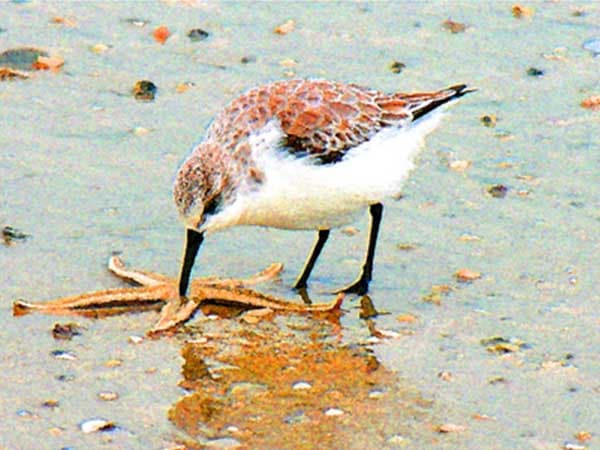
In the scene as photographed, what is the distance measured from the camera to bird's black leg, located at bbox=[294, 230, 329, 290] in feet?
27.4

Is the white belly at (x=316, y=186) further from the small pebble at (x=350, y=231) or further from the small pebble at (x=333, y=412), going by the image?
the small pebble at (x=333, y=412)

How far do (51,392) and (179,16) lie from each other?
5545mm

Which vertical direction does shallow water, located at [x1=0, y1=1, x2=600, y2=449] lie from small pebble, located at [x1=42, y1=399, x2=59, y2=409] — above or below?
above

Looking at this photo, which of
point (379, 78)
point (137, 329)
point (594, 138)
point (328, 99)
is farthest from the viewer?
point (379, 78)

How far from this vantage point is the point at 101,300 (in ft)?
25.6

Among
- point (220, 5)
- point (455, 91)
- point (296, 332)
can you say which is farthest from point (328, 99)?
point (220, 5)

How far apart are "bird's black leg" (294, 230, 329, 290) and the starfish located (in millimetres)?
294

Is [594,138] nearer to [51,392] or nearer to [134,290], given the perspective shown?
[134,290]

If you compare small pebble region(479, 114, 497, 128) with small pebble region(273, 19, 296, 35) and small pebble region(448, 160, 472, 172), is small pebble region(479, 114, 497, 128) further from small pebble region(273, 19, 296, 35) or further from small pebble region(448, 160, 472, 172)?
small pebble region(273, 19, 296, 35)

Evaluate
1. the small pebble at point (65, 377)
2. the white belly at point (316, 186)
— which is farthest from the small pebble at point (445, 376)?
the small pebble at point (65, 377)

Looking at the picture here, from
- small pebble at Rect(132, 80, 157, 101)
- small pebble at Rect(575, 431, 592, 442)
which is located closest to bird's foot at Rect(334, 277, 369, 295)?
small pebble at Rect(575, 431, 592, 442)

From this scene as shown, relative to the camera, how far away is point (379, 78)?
36.2ft

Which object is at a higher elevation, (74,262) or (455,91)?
(455,91)

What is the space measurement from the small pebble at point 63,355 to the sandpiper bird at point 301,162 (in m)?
0.75
